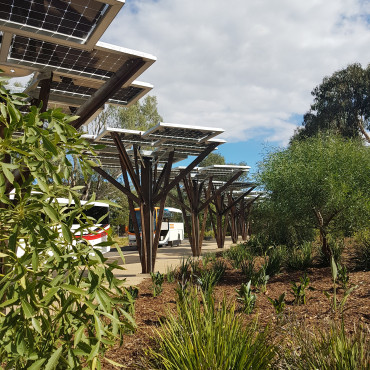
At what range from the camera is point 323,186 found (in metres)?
8.43

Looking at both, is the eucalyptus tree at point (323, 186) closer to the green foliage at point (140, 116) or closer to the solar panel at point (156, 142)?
the solar panel at point (156, 142)

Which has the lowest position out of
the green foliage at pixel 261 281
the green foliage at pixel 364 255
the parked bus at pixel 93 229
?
the green foliage at pixel 261 281

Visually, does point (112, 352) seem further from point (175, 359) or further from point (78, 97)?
point (78, 97)

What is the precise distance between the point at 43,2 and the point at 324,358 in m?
4.59

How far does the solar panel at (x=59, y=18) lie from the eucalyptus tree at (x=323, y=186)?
5488 mm

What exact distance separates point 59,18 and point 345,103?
3145cm

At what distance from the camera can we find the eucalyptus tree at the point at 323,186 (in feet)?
27.7

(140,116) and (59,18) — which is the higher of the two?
(140,116)

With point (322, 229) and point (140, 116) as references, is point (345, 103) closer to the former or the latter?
point (140, 116)

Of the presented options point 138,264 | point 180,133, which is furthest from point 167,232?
point 180,133

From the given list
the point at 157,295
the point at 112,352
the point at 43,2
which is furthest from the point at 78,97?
the point at 112,352

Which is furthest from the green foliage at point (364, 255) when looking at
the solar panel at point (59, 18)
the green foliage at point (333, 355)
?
the solar panel at point (59, 18)

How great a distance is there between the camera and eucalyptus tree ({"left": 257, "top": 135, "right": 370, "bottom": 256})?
8438 mm

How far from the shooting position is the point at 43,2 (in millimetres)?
4699
